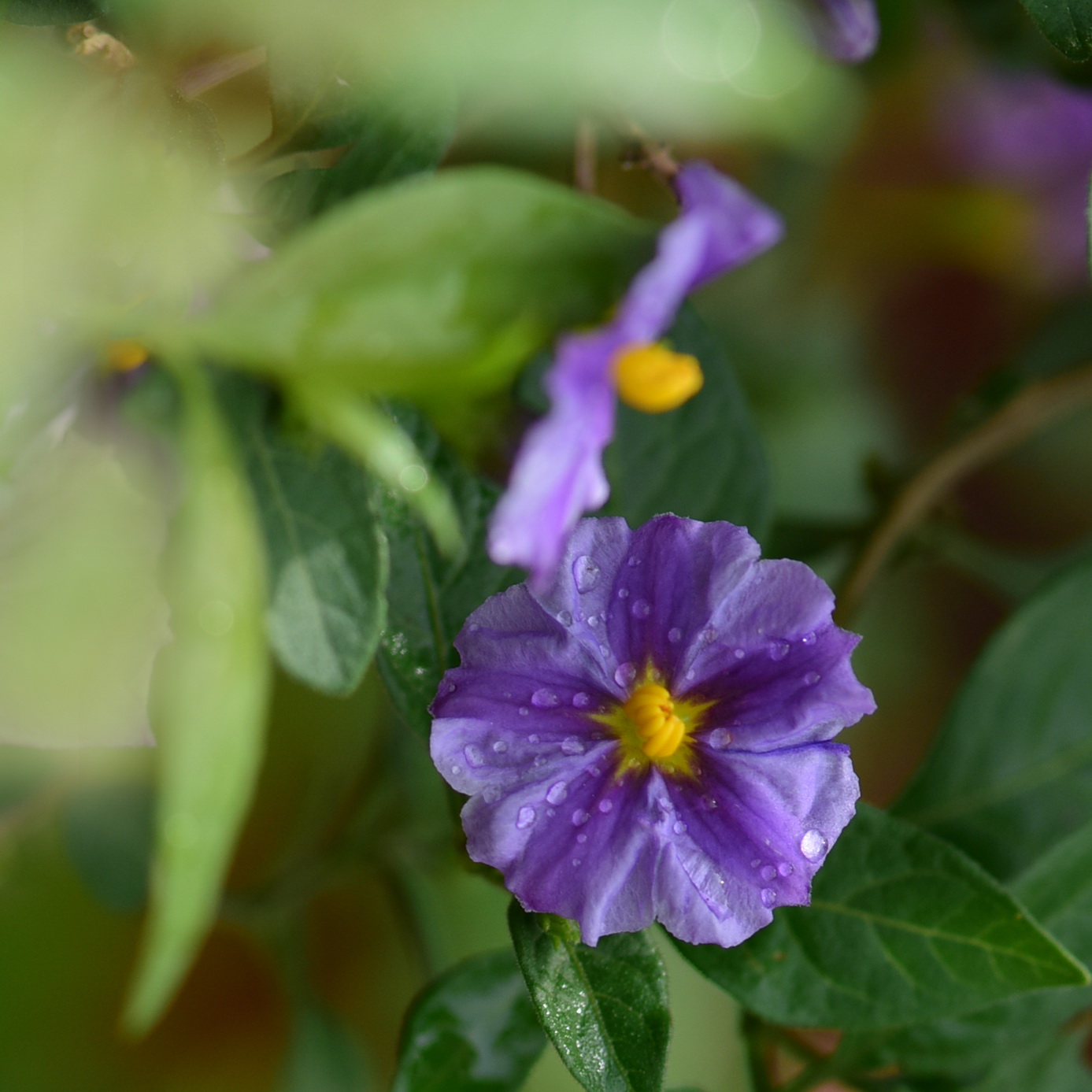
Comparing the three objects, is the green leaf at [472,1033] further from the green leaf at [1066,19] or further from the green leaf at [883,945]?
the green leaf at [1066,19]

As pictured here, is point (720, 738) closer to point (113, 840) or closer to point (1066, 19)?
point (1066, 19)

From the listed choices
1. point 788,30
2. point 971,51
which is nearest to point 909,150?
point 971,51

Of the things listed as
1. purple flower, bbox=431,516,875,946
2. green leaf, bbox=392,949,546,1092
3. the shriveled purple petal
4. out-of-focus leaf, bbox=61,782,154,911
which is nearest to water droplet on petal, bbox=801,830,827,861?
purple flower, bbox=431,516,875,946

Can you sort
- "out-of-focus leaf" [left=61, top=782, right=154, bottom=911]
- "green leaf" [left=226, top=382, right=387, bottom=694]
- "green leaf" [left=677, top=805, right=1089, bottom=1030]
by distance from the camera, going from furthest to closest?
"out-of-focus leaf" [left=61, top=782, right=154, bottom=911] → "green leaf" [left=677, top=805, right=1089, bottom=1030] → "green leaf" [left=226, top=382, right=387, bottom=694]

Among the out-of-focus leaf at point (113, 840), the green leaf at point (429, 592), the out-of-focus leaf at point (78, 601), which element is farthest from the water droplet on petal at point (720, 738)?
the out-of-focus leaf at point (113, 840)

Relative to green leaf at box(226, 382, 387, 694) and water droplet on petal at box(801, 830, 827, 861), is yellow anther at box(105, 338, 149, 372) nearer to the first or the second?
green leaf at box(226, 382, 387, 694)

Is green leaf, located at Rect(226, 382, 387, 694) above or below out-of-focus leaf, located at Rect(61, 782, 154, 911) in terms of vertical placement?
above
